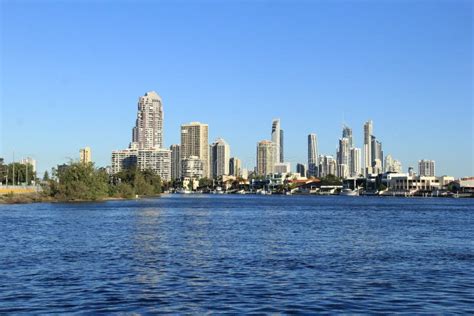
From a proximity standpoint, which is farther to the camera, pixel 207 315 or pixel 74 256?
pixel 74 256

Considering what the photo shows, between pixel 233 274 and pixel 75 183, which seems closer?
pixel 233 274

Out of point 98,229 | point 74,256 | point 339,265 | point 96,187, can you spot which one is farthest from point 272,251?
point 96,187

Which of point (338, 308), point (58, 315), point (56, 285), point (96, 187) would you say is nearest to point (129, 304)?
point (58, 315)

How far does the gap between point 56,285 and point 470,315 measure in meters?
17.9

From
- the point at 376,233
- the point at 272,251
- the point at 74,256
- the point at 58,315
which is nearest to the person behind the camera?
the point at 58,315

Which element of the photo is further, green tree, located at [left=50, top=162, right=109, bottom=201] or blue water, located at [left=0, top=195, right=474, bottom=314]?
green tree, located at [left=50, top=162, right=109, bottom=201]

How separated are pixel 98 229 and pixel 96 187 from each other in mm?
103209

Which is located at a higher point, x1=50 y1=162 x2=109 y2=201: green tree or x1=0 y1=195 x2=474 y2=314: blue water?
x1=50 y1=162 x2=109 y2=201: green tree

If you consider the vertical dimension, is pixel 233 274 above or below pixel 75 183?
below

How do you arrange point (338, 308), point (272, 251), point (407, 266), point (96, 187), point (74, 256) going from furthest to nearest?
point (96, 187) < point (272, 251) < point (74, 256) < point (407, 266) < point (338, 308)

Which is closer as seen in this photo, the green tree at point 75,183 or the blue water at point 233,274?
the blue water at point 233,274

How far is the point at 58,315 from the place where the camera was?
957 inches

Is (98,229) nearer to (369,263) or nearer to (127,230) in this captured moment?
(127,230)

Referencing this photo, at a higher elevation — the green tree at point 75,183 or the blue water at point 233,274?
the green tree at point 75,183
